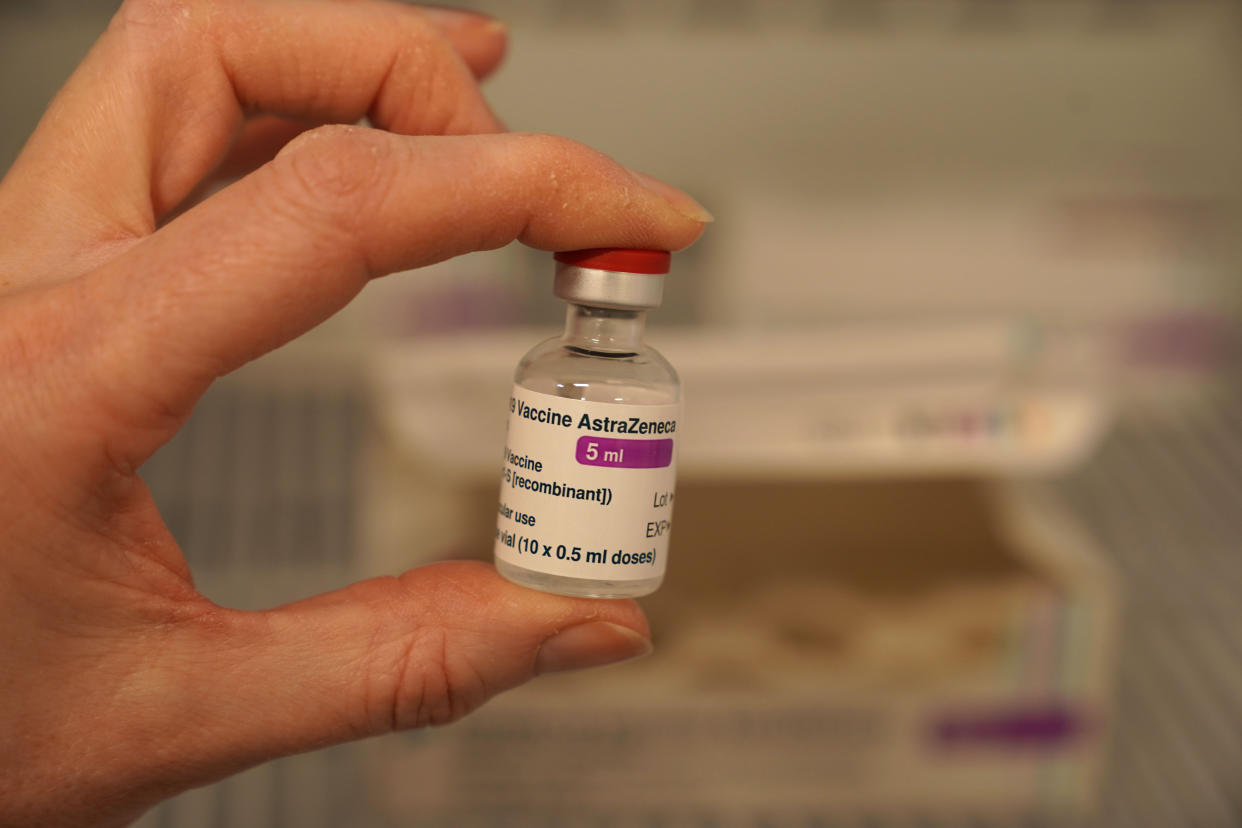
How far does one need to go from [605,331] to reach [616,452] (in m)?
0.11

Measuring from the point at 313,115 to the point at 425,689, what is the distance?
15.3 inches

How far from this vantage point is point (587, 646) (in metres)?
0.59

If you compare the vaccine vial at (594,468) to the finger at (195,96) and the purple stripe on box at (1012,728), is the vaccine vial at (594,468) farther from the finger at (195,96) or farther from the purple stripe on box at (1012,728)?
the purple stripe on box at (1012,728)

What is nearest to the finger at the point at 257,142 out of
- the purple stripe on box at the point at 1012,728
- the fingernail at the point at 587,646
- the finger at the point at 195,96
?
the finger at the point at 195,96

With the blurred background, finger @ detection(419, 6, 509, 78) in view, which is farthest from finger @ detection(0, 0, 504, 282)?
the blurred background

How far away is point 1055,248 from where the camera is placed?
4.99 ft

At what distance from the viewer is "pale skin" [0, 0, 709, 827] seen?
466 millimetres

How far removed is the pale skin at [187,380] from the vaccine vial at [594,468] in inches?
0.7

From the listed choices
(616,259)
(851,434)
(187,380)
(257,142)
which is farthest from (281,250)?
(851,434)

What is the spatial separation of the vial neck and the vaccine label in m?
0.07

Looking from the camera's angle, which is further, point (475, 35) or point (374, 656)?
point (475, 35)

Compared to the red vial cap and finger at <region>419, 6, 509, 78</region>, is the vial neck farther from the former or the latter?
finger at <region>419, 6, 509, 78</region>

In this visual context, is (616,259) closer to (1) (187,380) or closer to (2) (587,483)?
(2) (587,483)

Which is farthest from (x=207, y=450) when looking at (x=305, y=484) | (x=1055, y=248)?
(x=1055, y=248)
